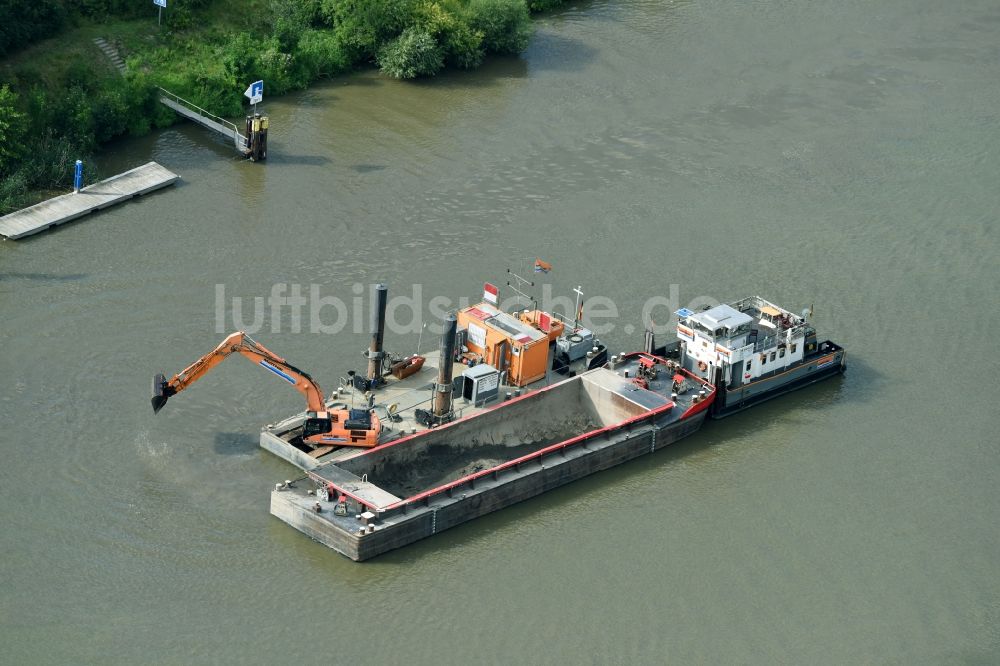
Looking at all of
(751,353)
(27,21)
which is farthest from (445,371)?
(27,21)

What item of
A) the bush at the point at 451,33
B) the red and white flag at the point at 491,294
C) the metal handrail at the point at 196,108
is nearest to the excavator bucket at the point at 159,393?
the red and white flag at the point at 491,294

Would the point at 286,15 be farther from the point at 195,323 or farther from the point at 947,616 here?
the point at 947,616

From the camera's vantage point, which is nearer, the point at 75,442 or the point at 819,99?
the point at 75,442

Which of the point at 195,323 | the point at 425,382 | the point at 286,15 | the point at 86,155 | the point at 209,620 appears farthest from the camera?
the point at 286,15

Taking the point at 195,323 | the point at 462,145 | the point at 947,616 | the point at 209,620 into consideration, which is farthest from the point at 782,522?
the point at 462,145

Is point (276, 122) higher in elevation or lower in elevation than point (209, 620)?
higher

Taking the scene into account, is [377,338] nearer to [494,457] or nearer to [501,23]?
[494,457]

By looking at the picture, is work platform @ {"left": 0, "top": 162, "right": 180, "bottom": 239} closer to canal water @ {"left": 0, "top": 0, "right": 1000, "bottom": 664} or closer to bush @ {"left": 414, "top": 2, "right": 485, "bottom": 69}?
canal water @ {"left": 0, "top": 0, "right": 1000, "bottom": 664}
